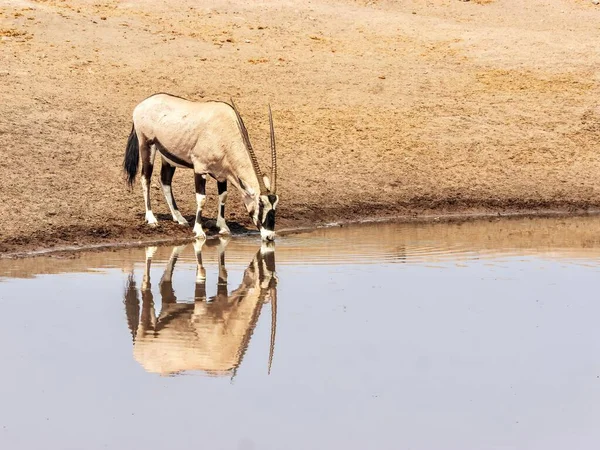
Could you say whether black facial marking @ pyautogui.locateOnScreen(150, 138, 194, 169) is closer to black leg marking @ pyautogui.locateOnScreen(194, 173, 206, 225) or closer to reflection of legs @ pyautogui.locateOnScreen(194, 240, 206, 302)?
black leg marking @ pyautogui.locateOnScreen(194, 173, 206, 225)

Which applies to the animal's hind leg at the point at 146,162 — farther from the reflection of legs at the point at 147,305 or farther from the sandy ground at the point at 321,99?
the reflection of legs at the point at 147,305

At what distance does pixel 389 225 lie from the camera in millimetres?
17266

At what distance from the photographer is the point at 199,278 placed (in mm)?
12688

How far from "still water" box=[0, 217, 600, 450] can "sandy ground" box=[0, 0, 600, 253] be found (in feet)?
9.99

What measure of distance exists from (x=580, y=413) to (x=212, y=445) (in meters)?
2.41

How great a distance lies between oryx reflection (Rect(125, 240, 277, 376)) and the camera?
908 cm

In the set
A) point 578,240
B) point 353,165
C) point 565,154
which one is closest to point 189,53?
point 353,165

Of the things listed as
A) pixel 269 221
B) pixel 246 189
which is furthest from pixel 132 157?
pixel 269 221

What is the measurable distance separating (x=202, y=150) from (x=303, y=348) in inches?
279

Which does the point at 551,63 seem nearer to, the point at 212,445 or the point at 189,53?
the point at 189,53

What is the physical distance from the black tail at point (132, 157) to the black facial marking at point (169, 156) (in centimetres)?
42

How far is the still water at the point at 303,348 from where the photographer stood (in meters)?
7.39

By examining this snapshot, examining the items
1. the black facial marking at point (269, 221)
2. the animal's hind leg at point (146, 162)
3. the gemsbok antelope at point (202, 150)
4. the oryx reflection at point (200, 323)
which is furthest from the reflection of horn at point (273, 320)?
the animal's hind leg at point (146, 162)

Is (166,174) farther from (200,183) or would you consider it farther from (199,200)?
(199,200)
